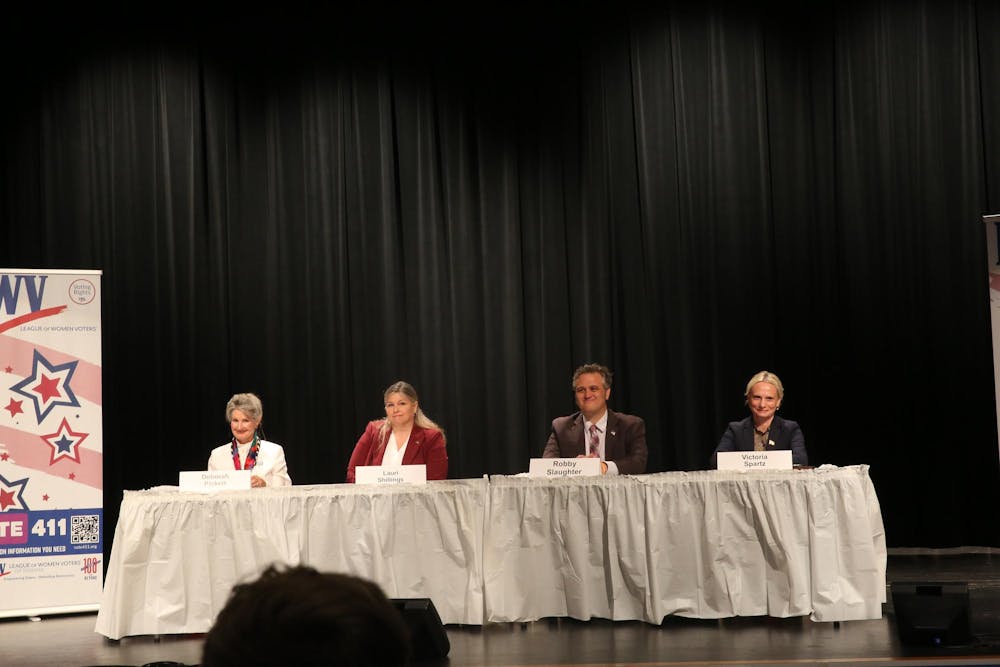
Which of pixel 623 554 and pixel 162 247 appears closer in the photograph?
pixel 623 554

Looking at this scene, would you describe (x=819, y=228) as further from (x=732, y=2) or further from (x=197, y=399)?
(x=197, y=399)

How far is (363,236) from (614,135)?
1697mm

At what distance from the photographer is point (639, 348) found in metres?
6.79

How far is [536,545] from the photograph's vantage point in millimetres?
4406

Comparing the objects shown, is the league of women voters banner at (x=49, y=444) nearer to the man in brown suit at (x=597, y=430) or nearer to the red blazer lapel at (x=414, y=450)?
the red blazer lapel at (x=414, y=450)

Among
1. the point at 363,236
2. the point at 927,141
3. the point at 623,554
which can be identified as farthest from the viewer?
the point at 363,236

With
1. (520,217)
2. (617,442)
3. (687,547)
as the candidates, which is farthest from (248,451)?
(520,217)

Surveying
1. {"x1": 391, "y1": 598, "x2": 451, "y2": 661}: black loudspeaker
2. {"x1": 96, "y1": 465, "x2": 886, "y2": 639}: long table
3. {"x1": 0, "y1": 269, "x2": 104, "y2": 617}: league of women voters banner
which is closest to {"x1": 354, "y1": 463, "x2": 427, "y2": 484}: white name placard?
{"x1": 96, "y1": 465, "x2": 886, "y2": 639}: long table

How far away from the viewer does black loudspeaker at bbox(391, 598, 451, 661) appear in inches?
127

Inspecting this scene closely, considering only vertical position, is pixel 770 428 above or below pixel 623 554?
above

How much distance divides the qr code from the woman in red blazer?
4.12 feet

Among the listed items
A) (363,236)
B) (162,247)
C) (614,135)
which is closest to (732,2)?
(614,135)

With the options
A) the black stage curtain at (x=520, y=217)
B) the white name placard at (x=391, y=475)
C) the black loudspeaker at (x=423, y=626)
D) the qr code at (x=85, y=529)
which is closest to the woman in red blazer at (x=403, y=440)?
the white name placard at (x=391, y=475)

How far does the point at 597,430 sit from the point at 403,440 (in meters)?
0.91
